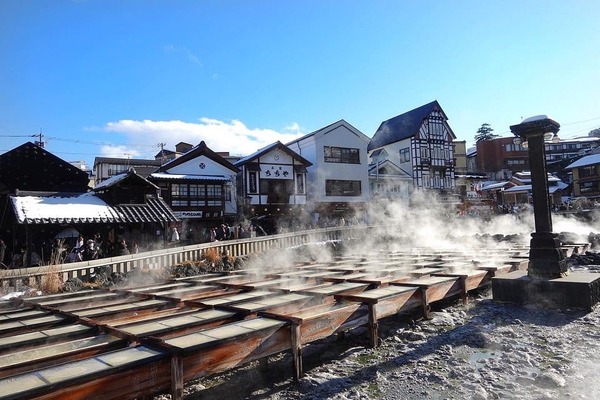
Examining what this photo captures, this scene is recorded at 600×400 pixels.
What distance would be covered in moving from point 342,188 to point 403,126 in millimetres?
11744

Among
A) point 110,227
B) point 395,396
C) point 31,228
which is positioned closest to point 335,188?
point 110,227

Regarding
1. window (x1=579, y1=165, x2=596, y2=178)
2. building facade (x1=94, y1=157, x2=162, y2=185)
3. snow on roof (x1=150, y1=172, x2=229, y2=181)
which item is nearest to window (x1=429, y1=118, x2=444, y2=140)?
window (x1=579, y1=165, x2=596, y2=178)

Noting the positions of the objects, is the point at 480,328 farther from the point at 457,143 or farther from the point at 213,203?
the point at 457,143

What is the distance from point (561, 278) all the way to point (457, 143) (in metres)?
43.6

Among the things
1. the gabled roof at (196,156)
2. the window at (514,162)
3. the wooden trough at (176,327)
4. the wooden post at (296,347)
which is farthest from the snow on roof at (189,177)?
the window at (514,162)

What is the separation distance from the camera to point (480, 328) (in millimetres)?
6656

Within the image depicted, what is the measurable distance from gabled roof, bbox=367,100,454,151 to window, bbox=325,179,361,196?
315 inches

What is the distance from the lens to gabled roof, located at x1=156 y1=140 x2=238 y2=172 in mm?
25984

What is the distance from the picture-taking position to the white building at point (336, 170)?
31375 millimetres

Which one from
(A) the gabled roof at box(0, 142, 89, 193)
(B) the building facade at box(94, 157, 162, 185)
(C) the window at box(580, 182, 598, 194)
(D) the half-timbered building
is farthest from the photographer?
(C) the window at box(580, 182, 598, 194)

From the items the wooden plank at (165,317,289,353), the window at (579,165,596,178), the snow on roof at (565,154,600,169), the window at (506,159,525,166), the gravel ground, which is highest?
the window at (506,159,525,166)

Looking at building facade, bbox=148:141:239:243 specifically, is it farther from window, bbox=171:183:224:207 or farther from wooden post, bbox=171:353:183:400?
wooden post, bbox=171:353:183:400

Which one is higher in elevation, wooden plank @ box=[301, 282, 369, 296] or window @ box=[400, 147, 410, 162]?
window @ box=[400, 147, 410, 162]

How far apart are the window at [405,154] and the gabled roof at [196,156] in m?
17.3
